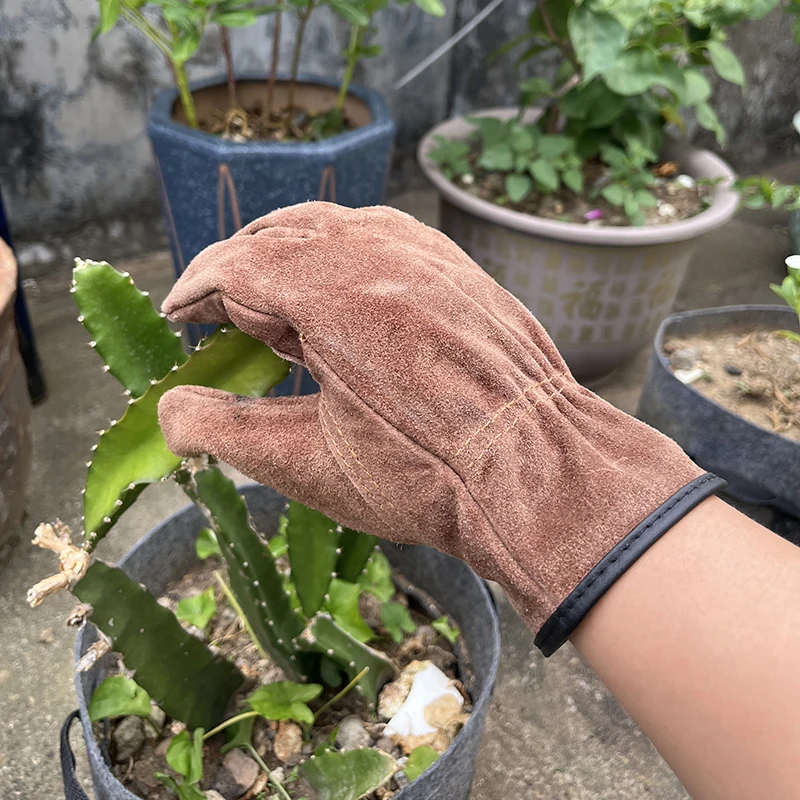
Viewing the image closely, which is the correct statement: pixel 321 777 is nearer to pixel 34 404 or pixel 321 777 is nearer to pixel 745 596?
pixel 745 596

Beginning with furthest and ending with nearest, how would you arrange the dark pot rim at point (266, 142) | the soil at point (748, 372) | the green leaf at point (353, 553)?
the dark pot rim at point (266, 142)
the soil at point (748, 372)
the green leaf at point (353, 553)

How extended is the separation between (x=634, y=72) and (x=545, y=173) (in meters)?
0.23

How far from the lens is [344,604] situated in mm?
826

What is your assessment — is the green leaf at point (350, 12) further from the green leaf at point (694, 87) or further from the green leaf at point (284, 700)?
the green leaf at point (284, 700)

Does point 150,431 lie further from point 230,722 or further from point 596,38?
point 596,38

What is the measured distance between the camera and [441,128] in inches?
62.6

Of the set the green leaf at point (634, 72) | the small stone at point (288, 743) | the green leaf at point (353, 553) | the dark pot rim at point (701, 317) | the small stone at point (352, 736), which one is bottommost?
the small stone at point (288, 743)

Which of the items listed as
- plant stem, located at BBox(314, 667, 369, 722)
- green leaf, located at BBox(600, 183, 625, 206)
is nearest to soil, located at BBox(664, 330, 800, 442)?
green leaf, located at BBox(600, 183, 625, 206)

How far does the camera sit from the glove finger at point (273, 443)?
0.52 metres

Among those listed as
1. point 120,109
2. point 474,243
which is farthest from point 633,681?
point 120,109

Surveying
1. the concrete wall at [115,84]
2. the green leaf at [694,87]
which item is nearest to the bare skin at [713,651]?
the green leaf at [694,87]

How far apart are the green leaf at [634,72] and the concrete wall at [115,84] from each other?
84 centimetres

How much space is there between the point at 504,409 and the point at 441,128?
49.2 inches

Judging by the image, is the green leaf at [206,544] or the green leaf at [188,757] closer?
the green leaf at [188,757]
